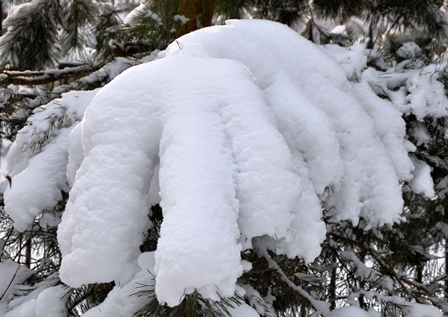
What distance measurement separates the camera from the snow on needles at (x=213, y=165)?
0.71 metres

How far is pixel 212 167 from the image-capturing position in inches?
30.3

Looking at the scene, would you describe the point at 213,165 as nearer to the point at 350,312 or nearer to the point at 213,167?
the point at 213,167

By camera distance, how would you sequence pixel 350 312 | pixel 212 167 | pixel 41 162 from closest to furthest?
pixel 212 167 < pixel 41 162 < pixel 350 312

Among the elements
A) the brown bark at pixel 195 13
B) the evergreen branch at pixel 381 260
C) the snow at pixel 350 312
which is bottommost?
the evergreen branch at pixel 381 260

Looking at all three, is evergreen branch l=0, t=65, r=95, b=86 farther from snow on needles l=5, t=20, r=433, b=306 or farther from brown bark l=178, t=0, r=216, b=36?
snow on needles l=5, t=20, r=433, b=306

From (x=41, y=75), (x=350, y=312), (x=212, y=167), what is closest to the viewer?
(x=212, y=167)

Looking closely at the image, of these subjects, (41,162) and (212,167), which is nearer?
(212,167)

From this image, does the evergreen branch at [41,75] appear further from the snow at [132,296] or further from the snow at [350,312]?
the snow at [350,312]

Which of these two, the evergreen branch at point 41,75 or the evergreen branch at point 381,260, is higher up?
the evergreen branch at point 41,75

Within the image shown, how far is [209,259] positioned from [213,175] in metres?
0.14

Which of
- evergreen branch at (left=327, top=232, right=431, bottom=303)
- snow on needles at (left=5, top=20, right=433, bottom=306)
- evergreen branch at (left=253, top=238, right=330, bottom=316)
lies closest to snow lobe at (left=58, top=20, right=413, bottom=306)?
snow on needles at (left=5, top=20, right=433, bottom=306)

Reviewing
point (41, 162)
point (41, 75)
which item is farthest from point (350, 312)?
point (41, 75)

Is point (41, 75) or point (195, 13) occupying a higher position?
point (195, 13)

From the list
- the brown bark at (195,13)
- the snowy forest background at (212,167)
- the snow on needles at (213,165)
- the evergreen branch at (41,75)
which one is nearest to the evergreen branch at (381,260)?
the snowy forest background at (212,167)
